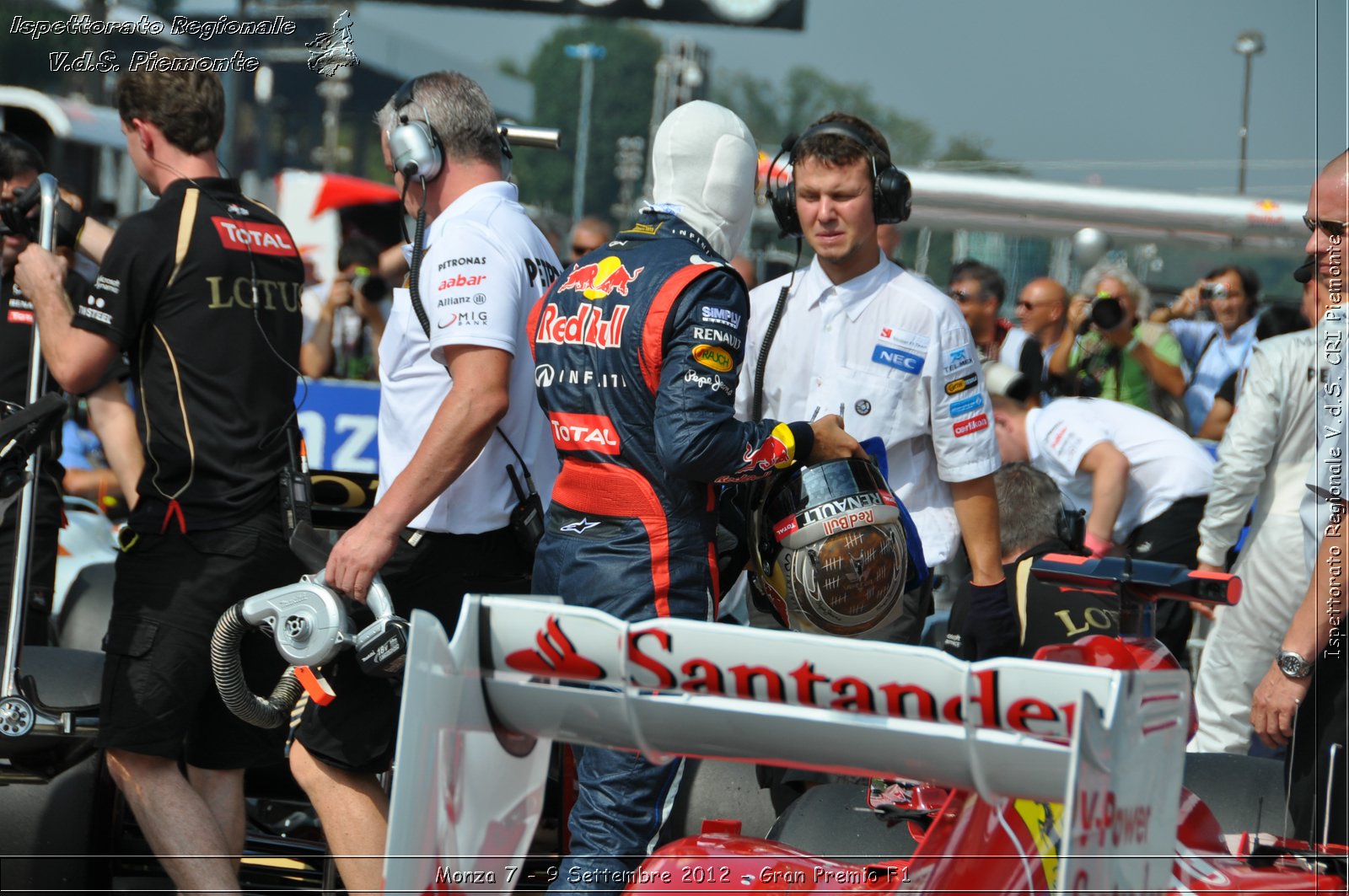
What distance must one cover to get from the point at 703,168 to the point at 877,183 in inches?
38.5

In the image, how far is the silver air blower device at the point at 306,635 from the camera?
104 inches

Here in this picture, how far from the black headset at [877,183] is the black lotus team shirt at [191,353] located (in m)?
1.36

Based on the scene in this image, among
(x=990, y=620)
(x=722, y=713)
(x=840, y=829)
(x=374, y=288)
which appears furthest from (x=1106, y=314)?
(x=722, y=713)

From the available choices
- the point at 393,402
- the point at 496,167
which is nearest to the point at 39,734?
the point at 393,402

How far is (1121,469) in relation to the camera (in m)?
5.12

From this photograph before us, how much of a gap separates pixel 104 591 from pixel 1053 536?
10.2 ft

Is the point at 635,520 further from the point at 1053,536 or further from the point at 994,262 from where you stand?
the point at 994,262

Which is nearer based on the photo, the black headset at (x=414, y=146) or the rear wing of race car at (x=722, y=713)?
the rear wing of race car at (x=722, y=713)

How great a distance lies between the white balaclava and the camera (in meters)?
2.78

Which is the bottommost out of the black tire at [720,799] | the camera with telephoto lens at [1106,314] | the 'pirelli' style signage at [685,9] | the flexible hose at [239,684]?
the black tire at [720,799]

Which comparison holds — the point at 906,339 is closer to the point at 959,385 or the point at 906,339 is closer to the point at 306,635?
the point at 959,385

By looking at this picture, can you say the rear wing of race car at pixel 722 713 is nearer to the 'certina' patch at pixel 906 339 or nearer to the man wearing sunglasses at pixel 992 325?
the 'certina' patch at pixel 906 339

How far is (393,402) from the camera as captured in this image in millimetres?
3143
